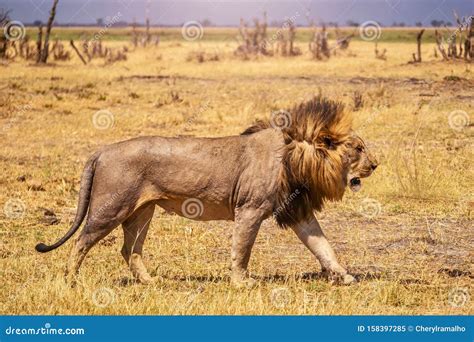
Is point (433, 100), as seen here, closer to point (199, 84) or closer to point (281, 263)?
point (199, 84)

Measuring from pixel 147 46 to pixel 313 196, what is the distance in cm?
4528

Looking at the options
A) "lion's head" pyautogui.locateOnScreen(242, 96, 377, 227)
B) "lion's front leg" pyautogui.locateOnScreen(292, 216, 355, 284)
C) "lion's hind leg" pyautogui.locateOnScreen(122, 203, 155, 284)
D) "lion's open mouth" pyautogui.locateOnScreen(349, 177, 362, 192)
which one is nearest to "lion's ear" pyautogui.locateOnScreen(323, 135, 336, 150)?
"lion's head" pyautogui.locateOnScreen(242, 96, 377, 227)

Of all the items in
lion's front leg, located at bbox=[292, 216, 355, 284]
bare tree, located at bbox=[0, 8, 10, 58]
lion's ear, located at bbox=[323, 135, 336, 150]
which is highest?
bare tree, located at bbox=[0, 8, 10, 58]

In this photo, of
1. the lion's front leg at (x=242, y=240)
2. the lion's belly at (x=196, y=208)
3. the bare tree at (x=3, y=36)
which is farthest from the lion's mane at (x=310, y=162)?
the bare tree at (x=3, y=36)

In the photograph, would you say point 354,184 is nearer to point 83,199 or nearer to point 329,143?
point 329,143

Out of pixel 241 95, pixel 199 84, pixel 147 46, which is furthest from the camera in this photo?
pixel 147 46

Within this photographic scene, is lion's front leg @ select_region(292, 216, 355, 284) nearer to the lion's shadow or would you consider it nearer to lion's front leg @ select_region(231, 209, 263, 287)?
the lion's shadow

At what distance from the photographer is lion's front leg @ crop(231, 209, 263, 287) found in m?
7.13

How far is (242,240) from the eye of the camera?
23.4 feet

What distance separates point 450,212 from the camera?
10.6 m

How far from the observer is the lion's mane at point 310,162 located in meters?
7.26

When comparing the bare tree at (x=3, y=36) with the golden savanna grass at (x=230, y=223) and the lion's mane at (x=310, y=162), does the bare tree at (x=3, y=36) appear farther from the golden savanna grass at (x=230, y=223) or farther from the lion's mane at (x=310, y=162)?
the lion's mane at (x=310, y=162)

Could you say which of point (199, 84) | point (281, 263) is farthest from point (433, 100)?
point (281, 263)

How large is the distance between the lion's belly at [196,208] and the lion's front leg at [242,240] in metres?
0.25
